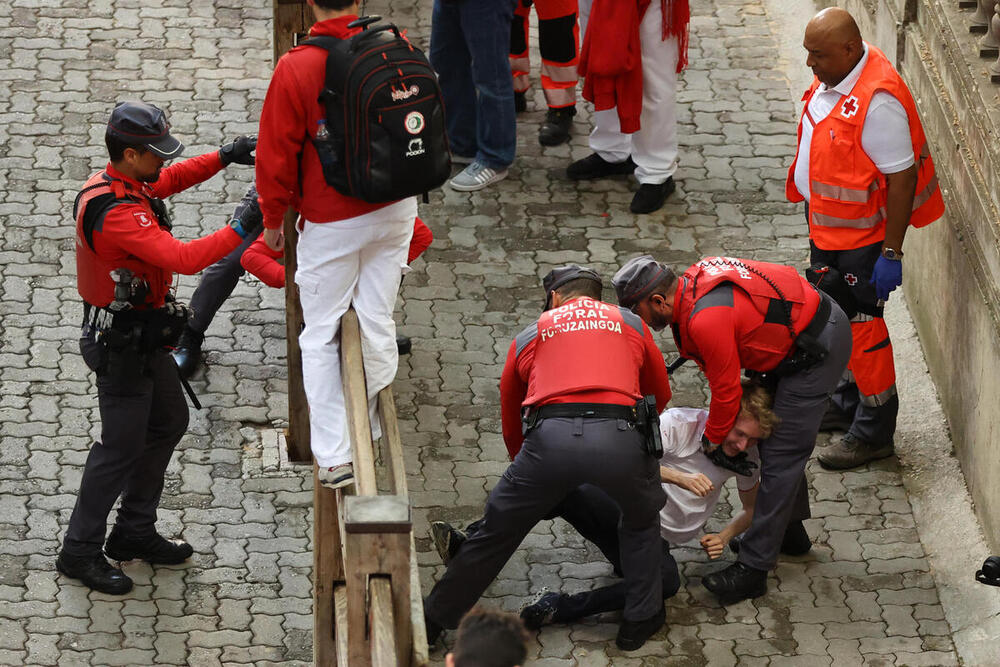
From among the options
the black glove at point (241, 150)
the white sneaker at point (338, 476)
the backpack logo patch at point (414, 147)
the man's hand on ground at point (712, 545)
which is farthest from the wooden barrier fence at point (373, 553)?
the man's hand on ground at point (712, 545)

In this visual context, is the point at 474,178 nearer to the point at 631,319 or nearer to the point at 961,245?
the point at 961,245

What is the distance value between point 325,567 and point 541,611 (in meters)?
1.00

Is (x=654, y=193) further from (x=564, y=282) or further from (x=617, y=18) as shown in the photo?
(x=564, y=282)

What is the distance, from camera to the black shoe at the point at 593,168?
947 cm

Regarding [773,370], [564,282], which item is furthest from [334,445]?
[773,370]

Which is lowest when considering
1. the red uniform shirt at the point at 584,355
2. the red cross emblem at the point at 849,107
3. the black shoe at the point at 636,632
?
the black shoe at the point at 636,632

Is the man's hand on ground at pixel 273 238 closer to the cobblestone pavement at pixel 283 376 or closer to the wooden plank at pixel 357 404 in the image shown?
the wooden plank at pixel 357 404

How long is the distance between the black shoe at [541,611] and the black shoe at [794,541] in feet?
2.96

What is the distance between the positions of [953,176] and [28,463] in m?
4.74

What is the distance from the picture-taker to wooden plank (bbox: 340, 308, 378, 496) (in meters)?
4.76

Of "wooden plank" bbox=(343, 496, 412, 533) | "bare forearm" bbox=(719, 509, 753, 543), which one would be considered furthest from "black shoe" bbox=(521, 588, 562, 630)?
"wooden plank" bbox=(343, 496, 412, 533)

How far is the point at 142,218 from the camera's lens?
584 centimetres

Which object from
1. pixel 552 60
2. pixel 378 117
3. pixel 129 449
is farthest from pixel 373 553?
pixel 552 60

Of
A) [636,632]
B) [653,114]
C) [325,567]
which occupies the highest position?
[653,114]
